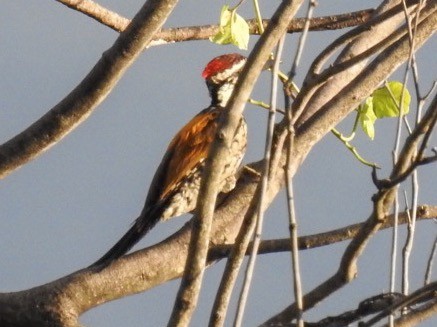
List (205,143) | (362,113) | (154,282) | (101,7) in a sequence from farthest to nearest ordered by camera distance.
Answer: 1. (205,143)
2. (362,113)
3. (101,7)
4. (154,282)

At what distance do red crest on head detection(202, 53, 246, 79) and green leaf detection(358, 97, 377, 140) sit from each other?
1.04 metres

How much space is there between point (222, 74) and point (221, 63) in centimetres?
6

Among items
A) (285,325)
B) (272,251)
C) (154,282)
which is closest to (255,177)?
(154,282)

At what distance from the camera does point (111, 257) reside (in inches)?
164

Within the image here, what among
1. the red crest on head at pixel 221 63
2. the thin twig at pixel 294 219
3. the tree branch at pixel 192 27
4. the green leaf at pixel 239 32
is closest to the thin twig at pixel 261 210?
the thin twig at pixel 294 219

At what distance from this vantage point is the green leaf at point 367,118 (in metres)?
4.68

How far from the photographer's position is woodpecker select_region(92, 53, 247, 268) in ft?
17.2

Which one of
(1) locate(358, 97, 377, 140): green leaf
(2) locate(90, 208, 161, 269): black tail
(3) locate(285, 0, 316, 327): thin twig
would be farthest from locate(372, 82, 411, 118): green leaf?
(3) locate(285, 0, 316, 327): thin twig

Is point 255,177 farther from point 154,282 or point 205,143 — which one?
point 205,143

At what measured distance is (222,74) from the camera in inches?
227

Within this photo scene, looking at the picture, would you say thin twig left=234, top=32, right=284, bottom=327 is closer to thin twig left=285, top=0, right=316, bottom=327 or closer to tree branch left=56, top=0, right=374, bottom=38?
thin twig left=285, top=0, right=316, bottom=327

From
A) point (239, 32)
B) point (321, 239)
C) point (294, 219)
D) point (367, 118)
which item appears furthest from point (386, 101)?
point (294, 219)

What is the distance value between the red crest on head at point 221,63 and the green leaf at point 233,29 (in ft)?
4.54

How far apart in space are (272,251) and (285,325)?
47 cm
